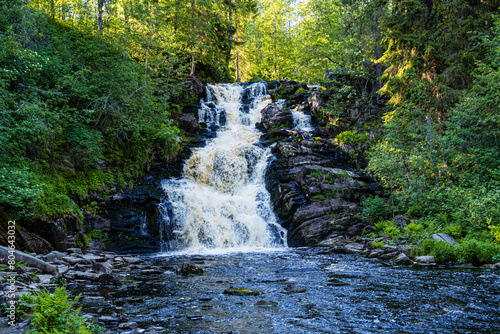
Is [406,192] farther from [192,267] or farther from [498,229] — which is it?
[192,267]

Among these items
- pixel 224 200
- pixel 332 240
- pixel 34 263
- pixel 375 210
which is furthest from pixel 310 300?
pixel 224 200

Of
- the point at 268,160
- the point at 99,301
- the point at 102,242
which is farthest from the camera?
the point at 268,160

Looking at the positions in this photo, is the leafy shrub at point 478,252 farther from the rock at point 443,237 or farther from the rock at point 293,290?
the rock at point 293,290

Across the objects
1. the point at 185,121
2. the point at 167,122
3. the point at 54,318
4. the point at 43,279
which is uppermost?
the point at 185,121

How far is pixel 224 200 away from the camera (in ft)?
66.8

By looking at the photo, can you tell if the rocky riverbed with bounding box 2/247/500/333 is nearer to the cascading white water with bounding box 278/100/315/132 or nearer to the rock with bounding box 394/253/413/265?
the rock with bounding box 394/253/413/265

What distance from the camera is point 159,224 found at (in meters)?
18.3

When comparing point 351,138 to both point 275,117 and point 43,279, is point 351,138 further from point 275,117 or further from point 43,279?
point 43,279

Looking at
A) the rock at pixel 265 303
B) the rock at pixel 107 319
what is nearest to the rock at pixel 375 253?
the rock at pixel 265 303

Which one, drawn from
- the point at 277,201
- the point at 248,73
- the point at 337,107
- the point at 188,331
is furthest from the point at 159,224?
the point at 248,73

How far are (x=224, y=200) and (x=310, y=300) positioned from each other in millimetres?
13283

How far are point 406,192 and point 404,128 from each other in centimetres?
462

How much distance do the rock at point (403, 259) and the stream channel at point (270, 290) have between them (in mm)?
577

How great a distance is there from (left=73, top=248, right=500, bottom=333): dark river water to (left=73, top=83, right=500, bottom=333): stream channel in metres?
0.02
